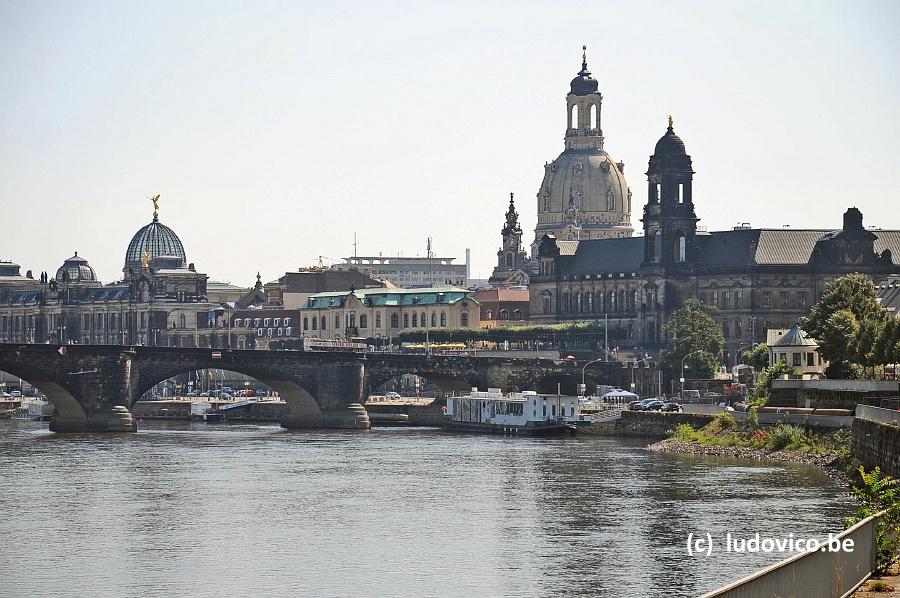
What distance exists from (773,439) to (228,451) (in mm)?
30433

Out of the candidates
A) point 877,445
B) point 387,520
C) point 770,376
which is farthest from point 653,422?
point 387,520

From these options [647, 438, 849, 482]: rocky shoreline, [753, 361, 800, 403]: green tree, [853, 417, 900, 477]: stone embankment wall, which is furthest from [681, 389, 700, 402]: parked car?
[853, 417, 900, 477]: stone embankment wall

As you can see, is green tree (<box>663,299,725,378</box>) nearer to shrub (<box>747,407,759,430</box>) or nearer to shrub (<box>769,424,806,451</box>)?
shrub (<box>747,407,759,430</box>)

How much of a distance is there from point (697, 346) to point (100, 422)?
56147 millimetres

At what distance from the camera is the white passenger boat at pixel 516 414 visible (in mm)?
136375

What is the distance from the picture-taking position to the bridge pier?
13625 cm

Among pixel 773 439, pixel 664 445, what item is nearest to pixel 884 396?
pixel 773 439

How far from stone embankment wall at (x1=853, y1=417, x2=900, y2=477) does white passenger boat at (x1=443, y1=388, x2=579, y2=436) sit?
173ft

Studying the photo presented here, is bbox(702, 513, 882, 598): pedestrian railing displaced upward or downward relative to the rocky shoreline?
downward

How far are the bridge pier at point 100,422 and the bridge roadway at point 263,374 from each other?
0.07m

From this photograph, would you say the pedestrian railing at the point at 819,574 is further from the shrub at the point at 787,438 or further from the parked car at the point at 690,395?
the parked car at the point at 690,395

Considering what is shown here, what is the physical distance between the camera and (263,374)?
476 ft

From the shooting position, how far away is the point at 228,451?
11212 cm

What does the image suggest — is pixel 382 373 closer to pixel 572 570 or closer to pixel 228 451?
pixel 228 451
